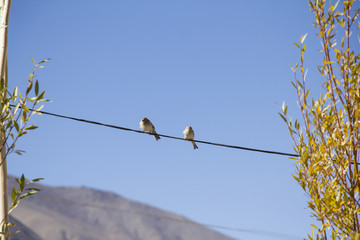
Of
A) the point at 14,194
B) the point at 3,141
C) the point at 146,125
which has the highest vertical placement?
the point at 146,125

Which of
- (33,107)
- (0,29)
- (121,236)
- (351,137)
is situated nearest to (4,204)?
(33,107)

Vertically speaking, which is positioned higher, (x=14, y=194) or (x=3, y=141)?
(x=3, y=141)

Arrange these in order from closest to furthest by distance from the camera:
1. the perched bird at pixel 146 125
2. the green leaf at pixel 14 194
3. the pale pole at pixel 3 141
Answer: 1. the green leaf at pixel 14 194
2. the pale pole at pixel 3 141
3. the perched bird at pixel 146 125

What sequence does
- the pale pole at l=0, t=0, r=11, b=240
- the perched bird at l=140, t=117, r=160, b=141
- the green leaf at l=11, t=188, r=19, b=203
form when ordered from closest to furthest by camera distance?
the green leaf at l=11, t=188, r=19, b=203 < the pale pole at l=0, t=0, r=11, b=240 < the perched bird at l=140, t=117, r=160, b=141

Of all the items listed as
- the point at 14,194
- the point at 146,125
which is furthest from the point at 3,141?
the point at 146,125

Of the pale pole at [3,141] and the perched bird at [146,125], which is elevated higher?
the perched bird at [146,125]

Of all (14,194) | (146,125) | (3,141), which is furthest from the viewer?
(146,125)

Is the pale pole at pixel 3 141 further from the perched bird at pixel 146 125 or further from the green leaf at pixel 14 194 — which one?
the perched bird at pixel 146 125

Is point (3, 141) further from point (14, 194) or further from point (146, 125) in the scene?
point (146, 125)

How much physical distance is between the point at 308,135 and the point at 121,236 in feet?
639

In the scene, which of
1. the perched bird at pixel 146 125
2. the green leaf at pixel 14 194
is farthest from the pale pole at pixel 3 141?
the perched bird at pixel 146 125

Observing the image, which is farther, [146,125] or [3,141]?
[146,125]

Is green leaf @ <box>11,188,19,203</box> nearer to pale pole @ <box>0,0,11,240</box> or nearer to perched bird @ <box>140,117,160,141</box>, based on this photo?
pale pole @ <box>0,0,11,240</box>

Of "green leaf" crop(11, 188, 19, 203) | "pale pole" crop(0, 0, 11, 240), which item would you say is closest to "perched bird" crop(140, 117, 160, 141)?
"pale pole" crop(0, 0, 11, 240)
